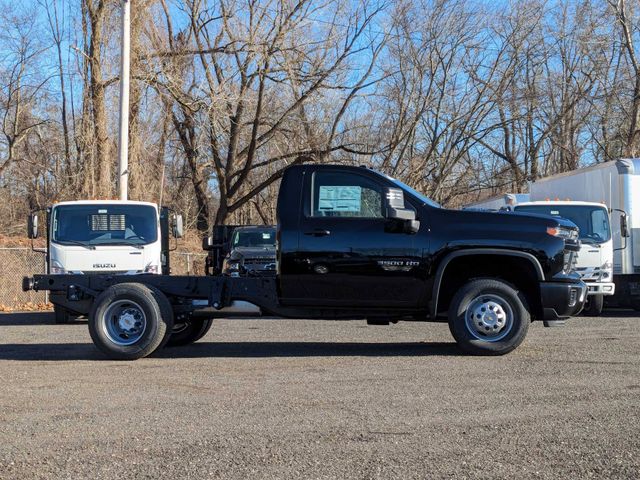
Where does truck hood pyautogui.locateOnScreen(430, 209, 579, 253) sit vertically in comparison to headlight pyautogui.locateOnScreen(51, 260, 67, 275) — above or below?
above

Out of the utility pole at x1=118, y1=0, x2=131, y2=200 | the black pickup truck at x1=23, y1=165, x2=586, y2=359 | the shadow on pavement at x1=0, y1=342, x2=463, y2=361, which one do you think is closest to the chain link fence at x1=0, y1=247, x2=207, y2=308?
the utility pole at x1=118, y1=0, x2=131, y2=200

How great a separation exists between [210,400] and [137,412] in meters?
0.71

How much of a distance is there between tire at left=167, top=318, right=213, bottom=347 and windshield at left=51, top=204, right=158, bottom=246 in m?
4.22

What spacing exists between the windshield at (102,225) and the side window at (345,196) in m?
6.26

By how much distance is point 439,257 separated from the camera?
9102mm

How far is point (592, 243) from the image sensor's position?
15430 millimetres

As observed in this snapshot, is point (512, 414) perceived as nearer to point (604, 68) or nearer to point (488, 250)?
point (488, 250)

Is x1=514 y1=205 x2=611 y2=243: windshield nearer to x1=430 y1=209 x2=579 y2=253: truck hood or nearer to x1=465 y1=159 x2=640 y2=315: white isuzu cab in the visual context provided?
x1=465 y1=159 x2=640 y2=315: white isuzu cab

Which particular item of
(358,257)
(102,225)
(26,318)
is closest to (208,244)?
(102,225)

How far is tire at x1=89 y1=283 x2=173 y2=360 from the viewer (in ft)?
30.7

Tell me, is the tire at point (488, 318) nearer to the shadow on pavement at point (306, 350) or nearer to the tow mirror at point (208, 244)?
the shadow on pavement at point (306, 350)

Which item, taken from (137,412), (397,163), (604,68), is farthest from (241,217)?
(137,412)

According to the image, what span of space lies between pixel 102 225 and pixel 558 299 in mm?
8912

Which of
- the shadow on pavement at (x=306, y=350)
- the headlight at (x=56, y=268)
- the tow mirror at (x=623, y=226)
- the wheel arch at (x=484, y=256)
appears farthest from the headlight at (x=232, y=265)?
the tow mirror at (x=623, y=226)
